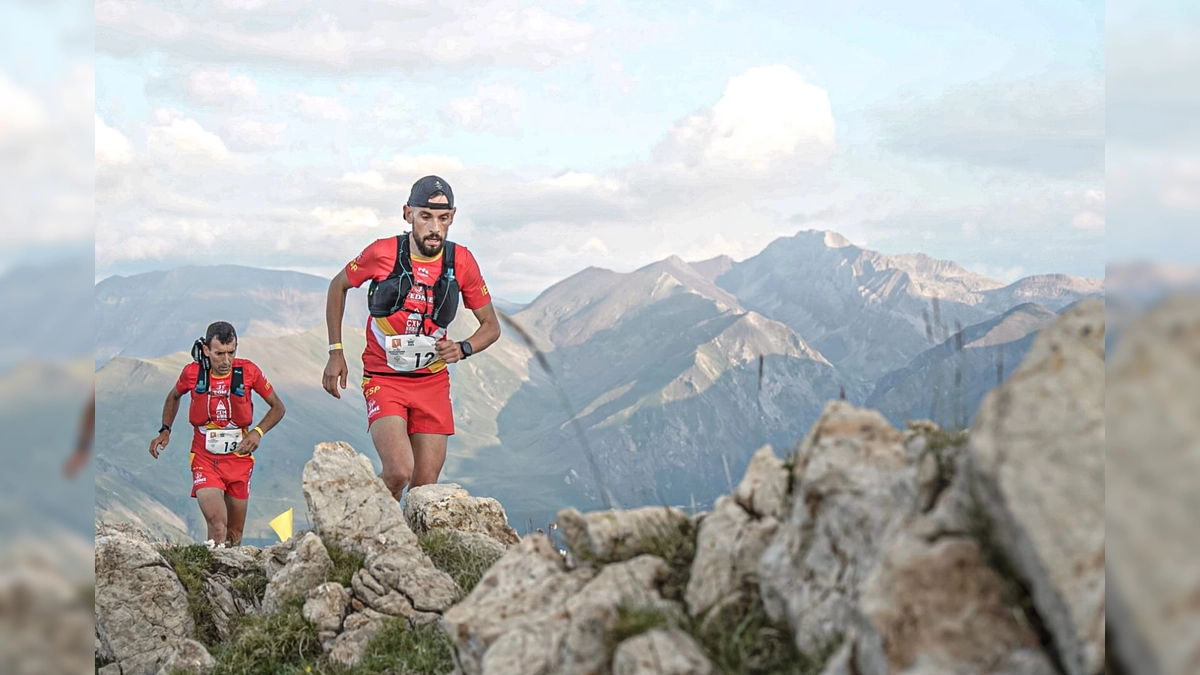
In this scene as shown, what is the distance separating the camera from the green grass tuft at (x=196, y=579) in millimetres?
11047

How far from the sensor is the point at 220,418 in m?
13.8

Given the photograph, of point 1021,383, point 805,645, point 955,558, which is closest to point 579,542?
→ point 805,645

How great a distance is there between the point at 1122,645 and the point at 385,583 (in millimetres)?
7639

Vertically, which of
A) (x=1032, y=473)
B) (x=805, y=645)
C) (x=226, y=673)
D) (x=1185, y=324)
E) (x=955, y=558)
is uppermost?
(x=1185, y=324)

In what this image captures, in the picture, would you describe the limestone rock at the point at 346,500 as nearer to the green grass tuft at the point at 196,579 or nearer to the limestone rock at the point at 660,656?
the green grass tuft at the point at 196,579

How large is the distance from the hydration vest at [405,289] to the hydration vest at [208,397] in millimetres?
3759

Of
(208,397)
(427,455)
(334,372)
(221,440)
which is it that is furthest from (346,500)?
(208,397)

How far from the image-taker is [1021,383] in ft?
14.0

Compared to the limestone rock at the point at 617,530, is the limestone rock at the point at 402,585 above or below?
below

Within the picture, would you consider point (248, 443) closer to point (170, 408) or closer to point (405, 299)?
point (170, 408)

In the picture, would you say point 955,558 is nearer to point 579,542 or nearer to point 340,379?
point 579,542

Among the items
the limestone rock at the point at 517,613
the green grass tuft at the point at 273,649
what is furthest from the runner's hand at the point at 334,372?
the limestone rock at the point at 517,613

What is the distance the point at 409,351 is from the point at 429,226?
1.35m

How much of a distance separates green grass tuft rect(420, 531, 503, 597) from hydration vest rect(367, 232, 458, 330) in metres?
2.29
